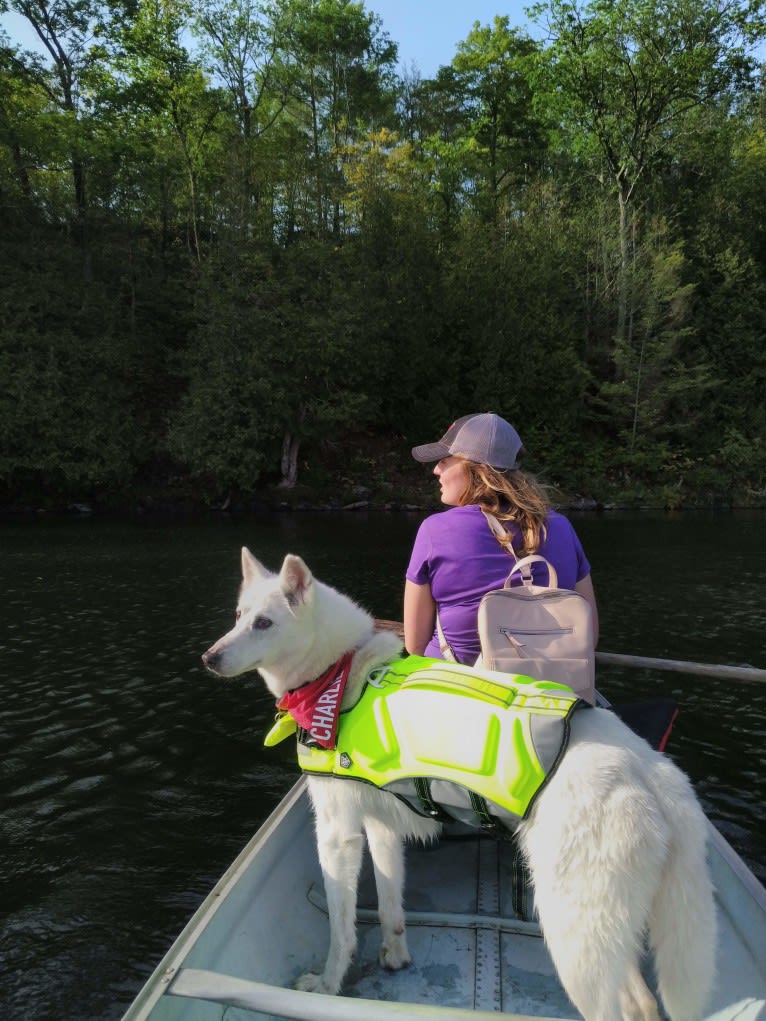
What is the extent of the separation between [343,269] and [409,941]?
36.1m

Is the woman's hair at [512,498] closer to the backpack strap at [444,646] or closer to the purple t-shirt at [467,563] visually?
the purple t-shirt at [467,563]

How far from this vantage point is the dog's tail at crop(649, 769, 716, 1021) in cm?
239

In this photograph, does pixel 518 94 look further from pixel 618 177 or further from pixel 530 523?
pixel 530 523

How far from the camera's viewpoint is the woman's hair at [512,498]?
3533 millimetres

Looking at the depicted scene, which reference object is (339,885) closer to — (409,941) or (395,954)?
(395,954)

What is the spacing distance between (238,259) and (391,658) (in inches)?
1369

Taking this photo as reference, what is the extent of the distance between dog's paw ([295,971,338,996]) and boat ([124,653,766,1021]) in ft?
0.16

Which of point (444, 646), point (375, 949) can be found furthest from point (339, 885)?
point (444, 646)

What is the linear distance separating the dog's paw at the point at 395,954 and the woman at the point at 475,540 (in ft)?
4.51

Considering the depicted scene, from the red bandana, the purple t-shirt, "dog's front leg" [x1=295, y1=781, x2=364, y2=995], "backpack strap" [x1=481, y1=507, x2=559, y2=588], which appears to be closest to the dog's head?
the red bandana

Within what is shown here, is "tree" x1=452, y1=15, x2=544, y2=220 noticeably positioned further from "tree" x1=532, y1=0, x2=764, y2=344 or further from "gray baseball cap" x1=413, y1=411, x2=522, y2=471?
"gray baseball cap" x1=413, y1=411, x2=522, y2=471

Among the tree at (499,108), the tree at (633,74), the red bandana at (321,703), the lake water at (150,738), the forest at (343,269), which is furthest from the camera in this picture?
the tree at (499,108)

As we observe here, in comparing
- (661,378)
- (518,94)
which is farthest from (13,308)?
(518,94)

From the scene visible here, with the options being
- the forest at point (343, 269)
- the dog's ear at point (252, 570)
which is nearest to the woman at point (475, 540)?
the dog's ear at point (252, 570)
